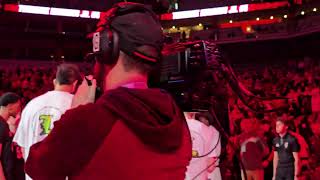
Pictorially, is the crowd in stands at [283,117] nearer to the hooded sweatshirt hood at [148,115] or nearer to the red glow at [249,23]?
the red glow at [249,23]

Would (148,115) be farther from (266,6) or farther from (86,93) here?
(266,6)

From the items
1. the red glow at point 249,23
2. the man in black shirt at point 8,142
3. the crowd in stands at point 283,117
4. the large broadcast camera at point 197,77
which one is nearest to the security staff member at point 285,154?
the crowd in stands at point 283,117

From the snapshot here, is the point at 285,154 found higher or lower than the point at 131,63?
lower

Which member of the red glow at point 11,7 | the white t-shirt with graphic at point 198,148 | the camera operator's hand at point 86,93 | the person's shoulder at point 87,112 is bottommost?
the white t-shirt with graphic at point 198,148

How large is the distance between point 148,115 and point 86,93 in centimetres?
26

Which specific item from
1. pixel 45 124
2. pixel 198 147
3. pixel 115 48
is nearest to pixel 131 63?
pixel 115 48

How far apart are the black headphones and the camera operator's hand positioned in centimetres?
9

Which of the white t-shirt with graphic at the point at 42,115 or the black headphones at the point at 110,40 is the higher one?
the black headphones at the point at 110,40

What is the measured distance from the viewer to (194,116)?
477cm

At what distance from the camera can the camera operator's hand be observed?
1.53 meters

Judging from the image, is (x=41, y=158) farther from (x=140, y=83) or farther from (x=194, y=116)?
(x=194, y=116)

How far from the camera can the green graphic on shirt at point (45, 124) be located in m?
3.87

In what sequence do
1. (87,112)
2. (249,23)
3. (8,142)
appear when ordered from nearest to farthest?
1. (87,112)
2. (8,142)
3. (249,23)

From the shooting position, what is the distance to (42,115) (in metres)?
3.90
